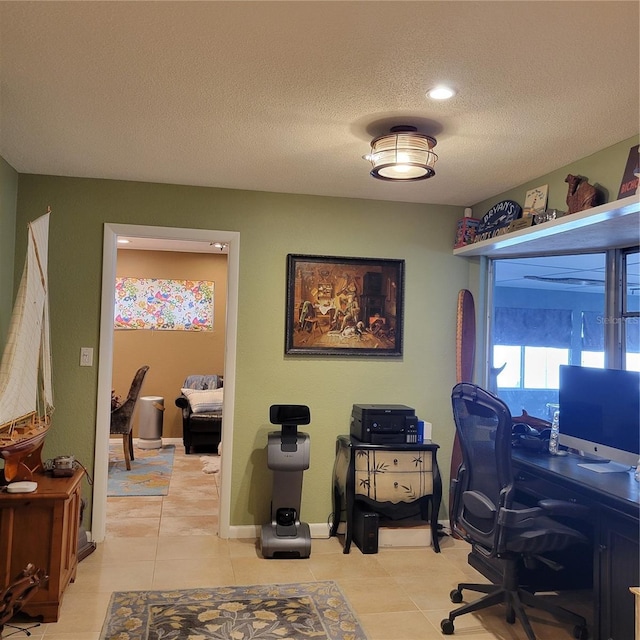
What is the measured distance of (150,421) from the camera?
7426 millimetres

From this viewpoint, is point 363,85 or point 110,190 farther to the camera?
point 110,190

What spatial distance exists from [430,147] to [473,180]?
3.35 ft

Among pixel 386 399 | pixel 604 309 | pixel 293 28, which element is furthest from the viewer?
pixel 386 399

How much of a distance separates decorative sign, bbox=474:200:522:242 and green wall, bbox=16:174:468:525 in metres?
0.37

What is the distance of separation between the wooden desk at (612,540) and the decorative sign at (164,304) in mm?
5807

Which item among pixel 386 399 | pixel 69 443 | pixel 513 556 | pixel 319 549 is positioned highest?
pixel 386 399

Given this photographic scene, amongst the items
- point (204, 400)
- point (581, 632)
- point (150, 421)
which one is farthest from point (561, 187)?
point (150, 421)

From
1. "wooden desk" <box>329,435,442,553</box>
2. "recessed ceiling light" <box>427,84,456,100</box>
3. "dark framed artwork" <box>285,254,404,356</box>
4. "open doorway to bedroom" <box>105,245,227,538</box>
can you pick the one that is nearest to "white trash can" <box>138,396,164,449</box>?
"open doorway to bedroom" <box>105,245,227,538</box>

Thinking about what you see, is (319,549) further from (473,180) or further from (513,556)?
(473,180)

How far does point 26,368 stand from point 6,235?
105cm

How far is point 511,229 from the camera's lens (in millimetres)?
3752

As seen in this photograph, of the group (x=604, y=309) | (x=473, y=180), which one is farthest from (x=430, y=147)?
(x=604, y=309)

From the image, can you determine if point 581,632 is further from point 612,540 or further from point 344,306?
point 344,306

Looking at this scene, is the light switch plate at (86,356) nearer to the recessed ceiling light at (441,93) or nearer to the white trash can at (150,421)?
the recessed ceiling light at (441,93)
